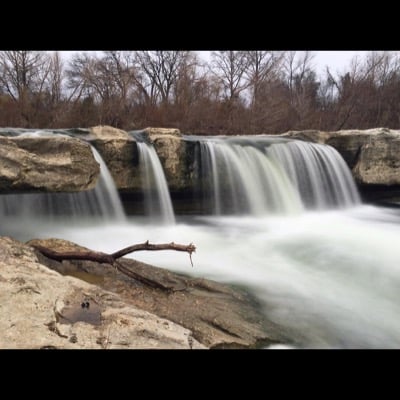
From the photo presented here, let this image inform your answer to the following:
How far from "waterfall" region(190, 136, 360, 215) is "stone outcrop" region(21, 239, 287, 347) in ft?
15.3

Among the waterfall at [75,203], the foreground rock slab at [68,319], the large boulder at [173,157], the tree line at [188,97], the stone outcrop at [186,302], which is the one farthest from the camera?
the tree line at [188,97]

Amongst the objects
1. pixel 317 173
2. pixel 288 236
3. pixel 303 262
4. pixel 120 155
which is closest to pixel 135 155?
pixel 120 155

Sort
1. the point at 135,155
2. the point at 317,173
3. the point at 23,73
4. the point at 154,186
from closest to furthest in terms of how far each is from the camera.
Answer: the point at 135,155, the point at 154,186, the point at 317,173, the point at 23,73

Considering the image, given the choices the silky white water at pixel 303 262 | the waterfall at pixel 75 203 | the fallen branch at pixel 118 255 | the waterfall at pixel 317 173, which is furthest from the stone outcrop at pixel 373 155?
the fallen branch at pixel 118 255

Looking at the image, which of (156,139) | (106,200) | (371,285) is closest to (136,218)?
(106,200)

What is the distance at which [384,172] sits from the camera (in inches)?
412

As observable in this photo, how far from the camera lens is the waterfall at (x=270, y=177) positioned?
834cm

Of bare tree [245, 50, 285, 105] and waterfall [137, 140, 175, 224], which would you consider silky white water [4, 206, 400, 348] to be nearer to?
waterfall [137, 140, 175, 224]

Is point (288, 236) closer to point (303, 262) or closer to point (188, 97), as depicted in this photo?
point (303, 262)

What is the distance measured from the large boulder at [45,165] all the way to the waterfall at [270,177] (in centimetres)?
327

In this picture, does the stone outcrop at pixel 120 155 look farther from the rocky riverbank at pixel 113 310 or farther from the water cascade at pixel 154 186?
the rocky riverbank at pixel 113 310

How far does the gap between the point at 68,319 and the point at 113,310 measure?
356 mm

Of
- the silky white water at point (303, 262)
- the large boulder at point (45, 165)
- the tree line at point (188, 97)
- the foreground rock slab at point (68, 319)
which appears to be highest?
the tree line at point (188, 97)

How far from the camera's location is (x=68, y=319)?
7.58ft
